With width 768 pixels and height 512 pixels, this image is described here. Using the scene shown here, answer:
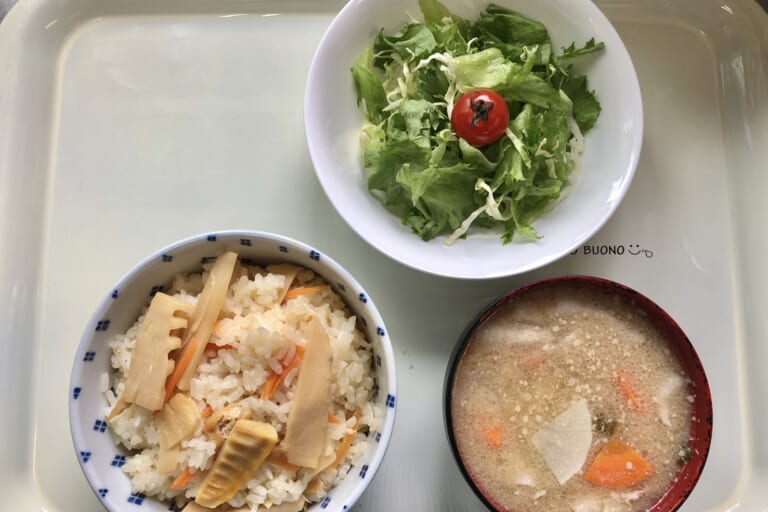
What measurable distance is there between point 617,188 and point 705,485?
2.34 ft

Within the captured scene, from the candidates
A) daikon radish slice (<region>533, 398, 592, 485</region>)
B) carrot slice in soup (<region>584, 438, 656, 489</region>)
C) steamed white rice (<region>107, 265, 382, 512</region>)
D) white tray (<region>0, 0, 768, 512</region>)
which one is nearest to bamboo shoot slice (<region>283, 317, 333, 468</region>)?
steamed white rice (<region>107, 265, 382, 512</region>)

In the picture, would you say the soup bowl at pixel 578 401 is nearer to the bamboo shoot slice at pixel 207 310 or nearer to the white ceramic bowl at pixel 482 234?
the white ceramic bowl at pixel 482 234

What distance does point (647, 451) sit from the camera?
1.34m

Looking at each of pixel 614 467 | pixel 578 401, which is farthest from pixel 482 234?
pixel 614 467

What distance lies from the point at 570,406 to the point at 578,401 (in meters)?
0.02

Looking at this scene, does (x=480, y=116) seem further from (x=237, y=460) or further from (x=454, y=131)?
(x=237, y=460)

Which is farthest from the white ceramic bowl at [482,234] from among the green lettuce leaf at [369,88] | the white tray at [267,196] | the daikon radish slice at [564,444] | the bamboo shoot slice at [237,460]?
the bamboo shoot slice at [237,460]

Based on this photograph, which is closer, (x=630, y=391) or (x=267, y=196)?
(x=630, y=391)

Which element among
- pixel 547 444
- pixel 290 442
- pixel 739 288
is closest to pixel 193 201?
pixel 290 442

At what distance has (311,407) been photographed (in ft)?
3.90

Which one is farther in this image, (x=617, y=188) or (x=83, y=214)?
(x=83, y=214)

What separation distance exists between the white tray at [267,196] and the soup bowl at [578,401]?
18 centimetres

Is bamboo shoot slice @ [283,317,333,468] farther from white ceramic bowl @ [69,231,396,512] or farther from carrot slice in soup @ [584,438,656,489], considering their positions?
carrot slice in soup @ [584,438,656,489]

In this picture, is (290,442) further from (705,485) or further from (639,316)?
(705,485)
